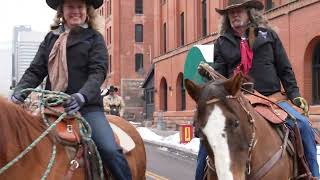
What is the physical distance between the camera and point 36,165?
4.21 metres

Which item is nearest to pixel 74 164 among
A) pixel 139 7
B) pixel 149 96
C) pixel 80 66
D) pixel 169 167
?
pixel 80 66

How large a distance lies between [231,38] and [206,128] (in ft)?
6.39

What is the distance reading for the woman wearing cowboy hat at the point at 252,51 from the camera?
226 inches

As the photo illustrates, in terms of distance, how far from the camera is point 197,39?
130 feet

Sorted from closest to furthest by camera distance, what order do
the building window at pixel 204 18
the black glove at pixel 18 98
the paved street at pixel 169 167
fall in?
the black glove at pixel 18 98 → the paved street at pixel 169 167 → the building window at pixel 204 18

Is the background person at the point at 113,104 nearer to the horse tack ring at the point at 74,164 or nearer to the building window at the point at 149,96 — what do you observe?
the horse tack ring at the point at 74,164

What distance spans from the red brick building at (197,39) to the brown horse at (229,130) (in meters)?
19.6

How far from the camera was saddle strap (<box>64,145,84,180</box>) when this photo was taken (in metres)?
4.43

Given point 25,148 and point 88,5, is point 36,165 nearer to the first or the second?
point 25,148

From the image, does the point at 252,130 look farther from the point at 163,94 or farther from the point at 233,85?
the point at 163,94

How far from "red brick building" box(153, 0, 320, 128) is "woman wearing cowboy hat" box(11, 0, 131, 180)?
19.4 metres

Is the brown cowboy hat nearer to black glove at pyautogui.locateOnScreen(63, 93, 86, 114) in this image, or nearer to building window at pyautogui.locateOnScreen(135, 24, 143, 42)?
black glove at pyautogui.locateOnScreen(63, 93, 86, 114)

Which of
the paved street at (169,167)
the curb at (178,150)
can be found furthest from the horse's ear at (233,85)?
the curb at (178,150)

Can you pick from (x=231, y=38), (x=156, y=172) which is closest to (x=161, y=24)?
(x=156, y=172)
